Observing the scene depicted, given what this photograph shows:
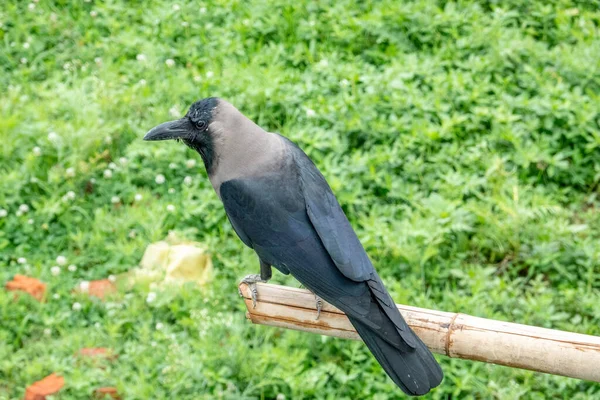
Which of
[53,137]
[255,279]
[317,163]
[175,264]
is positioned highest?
[255,279]

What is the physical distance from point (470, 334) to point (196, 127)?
1413mm

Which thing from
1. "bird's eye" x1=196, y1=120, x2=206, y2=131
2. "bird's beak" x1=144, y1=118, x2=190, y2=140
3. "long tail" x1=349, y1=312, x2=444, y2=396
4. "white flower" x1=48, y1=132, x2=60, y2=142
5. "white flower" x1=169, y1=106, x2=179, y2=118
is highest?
"bird's eye" x1=196, y1=120, x2=206, y2=131

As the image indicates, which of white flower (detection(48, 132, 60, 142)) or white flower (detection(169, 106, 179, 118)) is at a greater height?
white flower (detection(169, 106, 179, 118))

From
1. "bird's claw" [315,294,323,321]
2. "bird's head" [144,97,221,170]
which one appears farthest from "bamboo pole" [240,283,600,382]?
"bird's head" [144,97,221,170]

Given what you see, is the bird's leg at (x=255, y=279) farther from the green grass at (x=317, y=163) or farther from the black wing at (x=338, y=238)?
the green grass at (x=317, y=163)

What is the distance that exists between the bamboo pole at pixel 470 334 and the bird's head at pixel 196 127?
0.67 metres

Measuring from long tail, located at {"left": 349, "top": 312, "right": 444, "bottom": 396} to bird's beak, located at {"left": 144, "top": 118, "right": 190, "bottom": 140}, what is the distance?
1175 millimetres

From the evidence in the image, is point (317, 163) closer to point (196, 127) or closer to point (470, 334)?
point (196, 127)

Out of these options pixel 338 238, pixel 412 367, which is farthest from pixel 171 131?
pixel 412 367

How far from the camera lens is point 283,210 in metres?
3.39

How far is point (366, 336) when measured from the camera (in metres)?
3.02

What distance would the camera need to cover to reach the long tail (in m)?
2.89

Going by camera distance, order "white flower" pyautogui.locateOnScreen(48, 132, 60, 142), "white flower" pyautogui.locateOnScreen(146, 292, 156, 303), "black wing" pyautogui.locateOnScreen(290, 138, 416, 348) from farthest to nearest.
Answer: "white flower" pyautogui.locateOnScreen(48, 132, 60, 142), "white flower" pyautogui.locateOnScreen(146, 292, 156, 303), "black wing" pyautogui.locateOnScreen(290, 138, 416, 348)

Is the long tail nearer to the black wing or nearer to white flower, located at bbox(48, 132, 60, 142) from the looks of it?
the black wing
